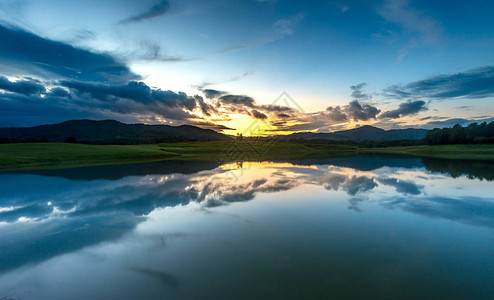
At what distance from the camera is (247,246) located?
848 centimetres

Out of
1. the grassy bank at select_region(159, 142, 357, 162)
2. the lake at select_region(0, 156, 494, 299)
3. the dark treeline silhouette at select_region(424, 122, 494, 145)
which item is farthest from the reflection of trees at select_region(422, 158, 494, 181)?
the dark treeline silhouette at select_region(424, 122, 494, 145)

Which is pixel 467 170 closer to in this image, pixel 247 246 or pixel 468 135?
pixel 247 246

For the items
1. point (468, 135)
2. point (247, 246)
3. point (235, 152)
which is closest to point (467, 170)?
point (247, 246)

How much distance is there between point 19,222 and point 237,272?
1246 centimetres

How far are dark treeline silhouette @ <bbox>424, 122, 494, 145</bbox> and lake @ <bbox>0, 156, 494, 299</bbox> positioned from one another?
411 feet

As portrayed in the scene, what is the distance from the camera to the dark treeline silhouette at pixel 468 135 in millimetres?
102000

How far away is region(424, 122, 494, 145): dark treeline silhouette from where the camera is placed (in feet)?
335

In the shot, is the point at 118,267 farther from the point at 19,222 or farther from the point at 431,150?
the point at 431,150

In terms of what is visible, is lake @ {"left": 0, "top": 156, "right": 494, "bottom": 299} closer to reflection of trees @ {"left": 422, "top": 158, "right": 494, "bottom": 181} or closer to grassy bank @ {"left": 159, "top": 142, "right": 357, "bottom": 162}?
reflection of trees @ {"left": 422, "top": 158, "right": 494, "bottom": 181}

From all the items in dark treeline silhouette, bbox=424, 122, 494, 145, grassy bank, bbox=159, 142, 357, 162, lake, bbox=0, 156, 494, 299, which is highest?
dark treeline silhouette, bbox=424, 122, 494, 145

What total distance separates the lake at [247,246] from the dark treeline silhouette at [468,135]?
125 metres

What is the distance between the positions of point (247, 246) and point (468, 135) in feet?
480

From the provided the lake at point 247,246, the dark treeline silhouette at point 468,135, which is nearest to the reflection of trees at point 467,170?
the lake at point 247,246

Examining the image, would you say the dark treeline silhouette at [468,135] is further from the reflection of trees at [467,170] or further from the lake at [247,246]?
the lake at [247,246]
